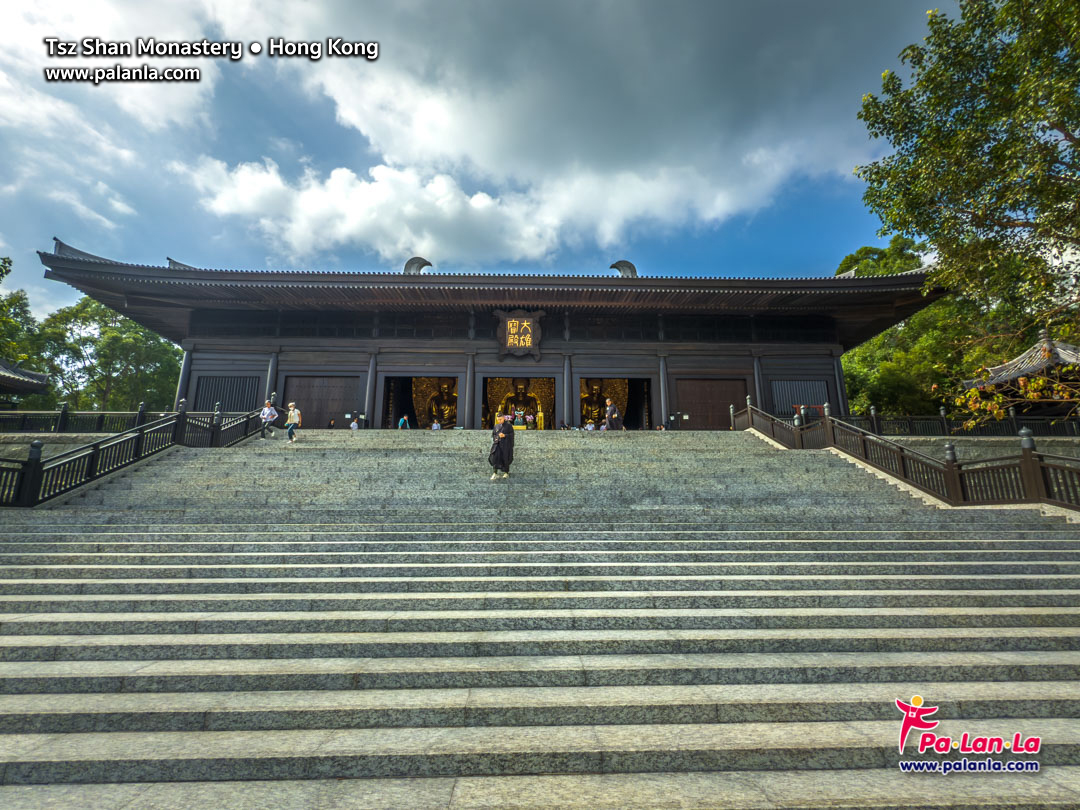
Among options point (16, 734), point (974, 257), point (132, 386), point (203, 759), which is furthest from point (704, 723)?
point (132, 386)

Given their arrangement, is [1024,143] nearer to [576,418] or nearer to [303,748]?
[303,748]

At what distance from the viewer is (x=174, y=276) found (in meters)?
14.8

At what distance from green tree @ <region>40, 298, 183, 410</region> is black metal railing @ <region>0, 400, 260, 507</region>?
2340 centimetres

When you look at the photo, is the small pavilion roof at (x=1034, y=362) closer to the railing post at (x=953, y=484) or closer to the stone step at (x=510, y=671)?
the railing post at (x=953, y=484)

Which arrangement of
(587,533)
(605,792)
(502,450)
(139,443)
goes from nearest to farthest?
(605,792), (587,533), (502,450), (139,443)

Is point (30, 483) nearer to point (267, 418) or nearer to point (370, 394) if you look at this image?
point (267, 418)

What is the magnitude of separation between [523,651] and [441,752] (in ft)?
3.94

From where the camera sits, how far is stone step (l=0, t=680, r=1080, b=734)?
3.00 m

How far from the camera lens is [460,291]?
15.7 metres

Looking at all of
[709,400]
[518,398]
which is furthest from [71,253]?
[709,400]

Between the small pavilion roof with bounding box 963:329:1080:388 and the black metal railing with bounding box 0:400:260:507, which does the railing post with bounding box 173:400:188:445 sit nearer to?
the black metal railing with bounding box 0:400:260:507

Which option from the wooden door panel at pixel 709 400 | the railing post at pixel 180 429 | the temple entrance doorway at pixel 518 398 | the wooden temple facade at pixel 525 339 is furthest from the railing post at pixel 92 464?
the wooden door panel at pixel 709 400

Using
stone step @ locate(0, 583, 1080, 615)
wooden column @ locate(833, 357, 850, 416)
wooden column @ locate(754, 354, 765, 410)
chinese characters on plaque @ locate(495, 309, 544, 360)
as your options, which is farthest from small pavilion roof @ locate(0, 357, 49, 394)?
wooden column @ locate(833, 357, 850, 416)

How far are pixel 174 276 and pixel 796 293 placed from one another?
63.3 feet
